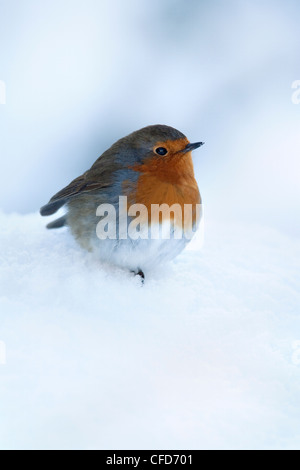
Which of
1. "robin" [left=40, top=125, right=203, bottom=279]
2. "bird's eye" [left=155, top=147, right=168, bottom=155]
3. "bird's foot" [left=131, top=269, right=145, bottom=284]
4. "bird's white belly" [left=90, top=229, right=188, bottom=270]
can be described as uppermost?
"bird's eye" [left=155, top=147, right=168, bottom=155]

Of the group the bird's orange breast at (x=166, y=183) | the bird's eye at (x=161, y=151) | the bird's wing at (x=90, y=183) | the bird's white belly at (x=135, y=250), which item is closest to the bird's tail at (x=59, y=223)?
the bird's wing at (x=90, y=183)

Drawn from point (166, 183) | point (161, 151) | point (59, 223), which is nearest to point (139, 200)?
point (166, 183)

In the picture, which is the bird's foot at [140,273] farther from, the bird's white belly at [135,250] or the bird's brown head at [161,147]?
the bird's brown head at [161,147]

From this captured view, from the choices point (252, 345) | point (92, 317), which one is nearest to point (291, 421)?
point (252, 345)

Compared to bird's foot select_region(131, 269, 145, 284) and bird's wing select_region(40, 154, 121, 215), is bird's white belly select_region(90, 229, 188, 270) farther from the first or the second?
bird's wing select_region(40, 154, 121, 215)

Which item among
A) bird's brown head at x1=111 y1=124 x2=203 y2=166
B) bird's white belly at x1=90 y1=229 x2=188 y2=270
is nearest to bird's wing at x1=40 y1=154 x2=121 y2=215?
bird's brown head at x1=111 y1=124 x2=203 y2=166

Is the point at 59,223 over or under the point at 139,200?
over

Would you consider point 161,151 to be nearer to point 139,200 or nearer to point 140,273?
point 139,200
